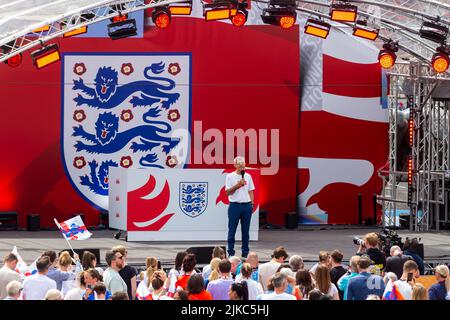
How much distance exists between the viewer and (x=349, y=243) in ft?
65.2

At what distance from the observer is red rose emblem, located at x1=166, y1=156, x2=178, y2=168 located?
23000 millimetres

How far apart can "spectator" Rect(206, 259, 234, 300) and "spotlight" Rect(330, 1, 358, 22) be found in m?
9.58

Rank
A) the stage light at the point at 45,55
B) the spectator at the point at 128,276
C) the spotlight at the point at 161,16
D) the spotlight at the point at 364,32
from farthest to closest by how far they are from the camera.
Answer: the spotlight at the point at 364,32, the spotlight at the point at 161,16, the stage light at the point at 45,55, the spectator at the point at 128,276

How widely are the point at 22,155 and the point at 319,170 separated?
622cm

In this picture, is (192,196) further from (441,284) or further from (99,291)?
(99,291)

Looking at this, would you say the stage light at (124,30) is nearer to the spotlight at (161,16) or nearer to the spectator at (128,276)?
the spotlight at (161,16)

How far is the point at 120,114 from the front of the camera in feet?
74.9

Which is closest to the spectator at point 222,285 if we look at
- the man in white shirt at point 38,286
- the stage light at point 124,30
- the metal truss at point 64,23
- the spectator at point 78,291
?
the spectator at point 78,291

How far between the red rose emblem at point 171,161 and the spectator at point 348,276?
12063 millimetres

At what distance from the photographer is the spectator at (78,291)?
943 centimetres

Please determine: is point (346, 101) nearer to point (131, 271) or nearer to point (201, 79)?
point (201, 79)

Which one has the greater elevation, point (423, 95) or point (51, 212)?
point (423, 95)

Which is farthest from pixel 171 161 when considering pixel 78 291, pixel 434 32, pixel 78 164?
pixel 78 291
